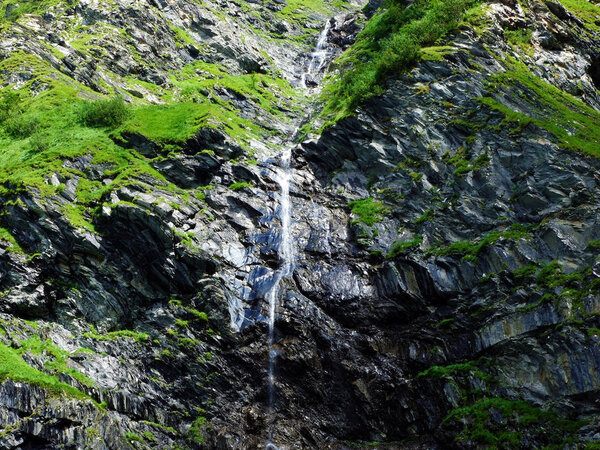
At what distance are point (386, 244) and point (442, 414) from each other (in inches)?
423

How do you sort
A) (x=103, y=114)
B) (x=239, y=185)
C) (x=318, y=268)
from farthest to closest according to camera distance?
(x=103, y=114)
(x=239, y=185)
(x=318, y=268)

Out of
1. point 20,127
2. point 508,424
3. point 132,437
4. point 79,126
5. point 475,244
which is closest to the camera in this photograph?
point 508,424

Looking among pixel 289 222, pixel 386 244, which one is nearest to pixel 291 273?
pixel 289 222

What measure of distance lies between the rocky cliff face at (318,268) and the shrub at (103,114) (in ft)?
0.57

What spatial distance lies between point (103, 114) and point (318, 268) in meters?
22.6

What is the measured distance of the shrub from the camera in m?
35.5

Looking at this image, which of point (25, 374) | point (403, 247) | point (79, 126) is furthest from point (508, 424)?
point (79, 126)

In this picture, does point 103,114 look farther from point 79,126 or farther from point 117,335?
point 117,335

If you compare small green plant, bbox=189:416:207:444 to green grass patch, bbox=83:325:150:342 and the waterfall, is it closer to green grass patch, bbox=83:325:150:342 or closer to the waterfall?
green grass patch, bbox=83:325:150:342

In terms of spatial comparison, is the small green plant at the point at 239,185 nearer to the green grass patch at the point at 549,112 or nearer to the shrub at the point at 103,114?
the shrub at the point at 103,114

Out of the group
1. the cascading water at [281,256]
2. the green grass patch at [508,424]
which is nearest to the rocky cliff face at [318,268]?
the green grass patch at [508,424]

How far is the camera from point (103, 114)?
35781 millimetres

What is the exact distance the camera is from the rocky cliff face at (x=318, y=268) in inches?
781

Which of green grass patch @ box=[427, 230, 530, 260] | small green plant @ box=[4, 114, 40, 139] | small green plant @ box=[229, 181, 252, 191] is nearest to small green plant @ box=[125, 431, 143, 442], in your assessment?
small green plant @ box=[229, 181, 252, 191]
